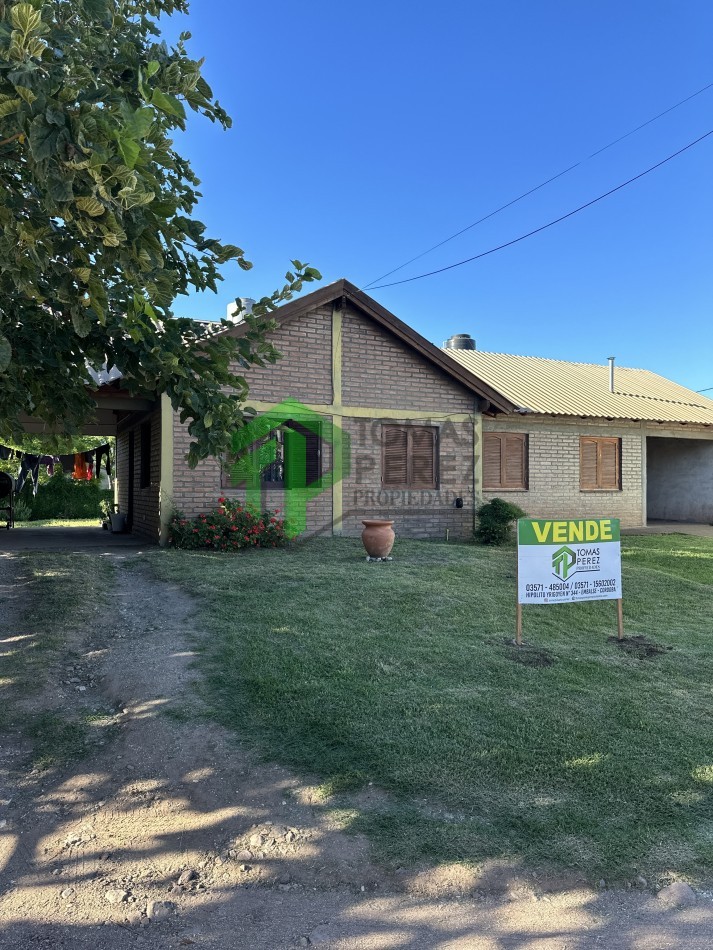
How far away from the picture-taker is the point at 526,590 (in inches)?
271

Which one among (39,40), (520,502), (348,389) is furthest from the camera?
(520,502)

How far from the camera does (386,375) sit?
14023mm

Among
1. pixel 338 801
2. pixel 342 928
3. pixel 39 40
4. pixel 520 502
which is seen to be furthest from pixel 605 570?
pixel 520 502

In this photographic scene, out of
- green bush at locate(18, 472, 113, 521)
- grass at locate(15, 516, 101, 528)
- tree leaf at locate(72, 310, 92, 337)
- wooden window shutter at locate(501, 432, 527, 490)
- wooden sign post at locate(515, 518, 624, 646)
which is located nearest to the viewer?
tree leaf at locate(72, 310, 92, 337)

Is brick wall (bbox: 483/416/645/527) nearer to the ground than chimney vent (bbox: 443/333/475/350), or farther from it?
nearer to the ground

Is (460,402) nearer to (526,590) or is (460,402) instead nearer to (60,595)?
(526,590)

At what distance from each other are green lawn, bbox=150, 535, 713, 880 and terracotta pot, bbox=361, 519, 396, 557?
1.55 m

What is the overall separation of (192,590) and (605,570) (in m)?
4.87

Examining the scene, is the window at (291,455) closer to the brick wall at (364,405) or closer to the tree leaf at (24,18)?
the brick wall at (364,405)

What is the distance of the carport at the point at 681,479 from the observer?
68.7 feet

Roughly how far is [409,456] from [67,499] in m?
13.7

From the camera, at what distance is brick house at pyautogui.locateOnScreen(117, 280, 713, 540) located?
1290 centimetres

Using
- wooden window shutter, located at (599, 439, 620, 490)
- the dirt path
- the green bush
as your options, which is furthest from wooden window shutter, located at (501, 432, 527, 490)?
the green bush

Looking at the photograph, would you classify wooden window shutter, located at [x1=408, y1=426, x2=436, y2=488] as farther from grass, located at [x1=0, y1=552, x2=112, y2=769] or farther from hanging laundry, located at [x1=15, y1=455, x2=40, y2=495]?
hanging laundry, located at [x1=15, y1=455, x2=40, y2=495]
